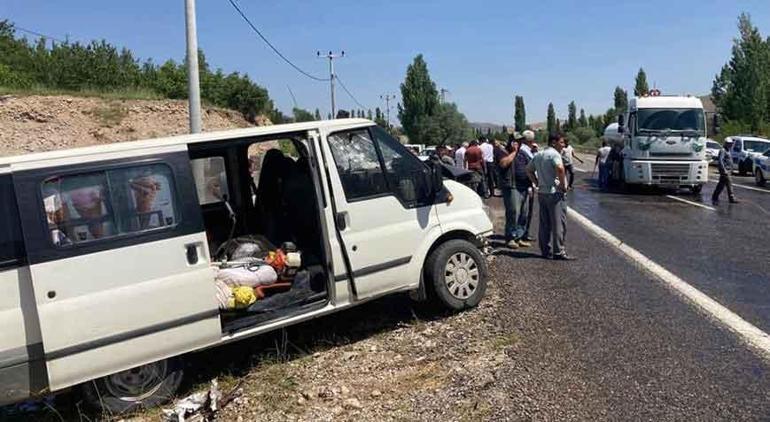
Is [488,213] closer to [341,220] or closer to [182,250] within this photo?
[341,220]

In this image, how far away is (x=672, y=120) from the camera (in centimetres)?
1725

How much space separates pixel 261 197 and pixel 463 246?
87.1 inches

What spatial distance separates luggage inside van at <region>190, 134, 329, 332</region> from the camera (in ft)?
17.3

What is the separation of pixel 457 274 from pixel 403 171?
3.89 ft

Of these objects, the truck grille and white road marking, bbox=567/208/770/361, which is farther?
the truck grille

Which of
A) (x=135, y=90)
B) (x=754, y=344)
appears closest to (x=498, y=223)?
(x=754, y=344)

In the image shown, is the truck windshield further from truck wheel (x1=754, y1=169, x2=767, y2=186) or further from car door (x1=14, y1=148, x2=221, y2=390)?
car door (x1=14, y1=148, x2=221, y2=390)

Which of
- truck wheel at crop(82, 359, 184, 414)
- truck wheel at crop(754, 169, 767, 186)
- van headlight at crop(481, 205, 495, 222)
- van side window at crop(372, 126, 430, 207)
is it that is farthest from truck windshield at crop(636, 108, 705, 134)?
truck wheel at crop(82, 359, 184, 414)

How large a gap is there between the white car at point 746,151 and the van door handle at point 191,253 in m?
26.5

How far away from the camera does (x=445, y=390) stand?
4.61 metres

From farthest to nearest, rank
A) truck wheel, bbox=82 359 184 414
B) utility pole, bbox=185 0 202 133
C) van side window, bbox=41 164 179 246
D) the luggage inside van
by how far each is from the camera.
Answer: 1. utility pole, bbox=185 0 202 133
2. the luggage inside van
3. truck wheel, bbox=82 359 184 414
4. van side window, bbox=41 164 179 246

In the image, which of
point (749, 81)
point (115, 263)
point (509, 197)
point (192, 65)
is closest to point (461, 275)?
point (115, 263)

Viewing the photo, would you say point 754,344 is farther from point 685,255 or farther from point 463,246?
point 685,255

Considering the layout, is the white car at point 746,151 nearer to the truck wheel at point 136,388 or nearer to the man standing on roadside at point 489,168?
the man standing on roadside at point 489,168
